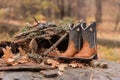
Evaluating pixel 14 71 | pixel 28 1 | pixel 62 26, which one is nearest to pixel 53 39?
pixel 62 26

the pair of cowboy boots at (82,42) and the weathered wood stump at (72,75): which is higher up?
the pair of cowboy boots at (82,42)

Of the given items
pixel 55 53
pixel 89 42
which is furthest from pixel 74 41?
pixel 55 53

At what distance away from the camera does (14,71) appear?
5453 mm

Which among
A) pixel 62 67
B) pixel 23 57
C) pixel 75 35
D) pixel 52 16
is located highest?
pixel 52 16

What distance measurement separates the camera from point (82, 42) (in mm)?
6184

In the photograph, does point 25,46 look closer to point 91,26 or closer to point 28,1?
point 91,26

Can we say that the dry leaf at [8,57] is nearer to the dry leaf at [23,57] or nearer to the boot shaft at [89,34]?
the dry leaf at [23,57]

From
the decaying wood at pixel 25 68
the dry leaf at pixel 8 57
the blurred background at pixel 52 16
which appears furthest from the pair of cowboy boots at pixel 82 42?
the blurred background at pixel 52 16

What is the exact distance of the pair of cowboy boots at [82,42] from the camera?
231 inches

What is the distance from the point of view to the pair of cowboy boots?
5879 mm

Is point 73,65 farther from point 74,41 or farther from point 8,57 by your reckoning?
point 8,57

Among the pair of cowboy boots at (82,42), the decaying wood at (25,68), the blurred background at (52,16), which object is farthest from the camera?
the blurred background at (52,16)

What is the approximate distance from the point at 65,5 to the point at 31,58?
15.6 m

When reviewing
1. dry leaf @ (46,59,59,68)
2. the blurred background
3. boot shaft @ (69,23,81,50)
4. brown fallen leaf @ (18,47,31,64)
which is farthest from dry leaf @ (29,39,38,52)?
the blurred background
